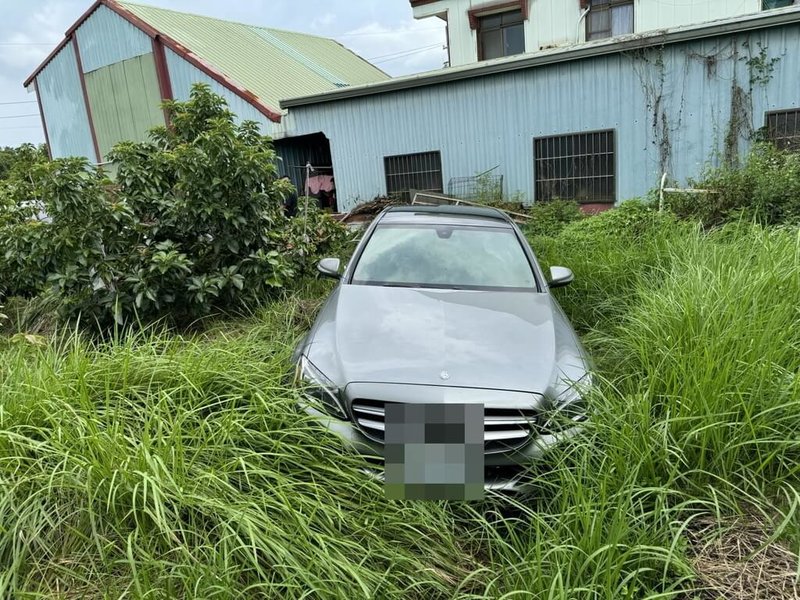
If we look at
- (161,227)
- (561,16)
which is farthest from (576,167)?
(161,227)

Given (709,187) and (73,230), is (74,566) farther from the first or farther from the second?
(709,187)

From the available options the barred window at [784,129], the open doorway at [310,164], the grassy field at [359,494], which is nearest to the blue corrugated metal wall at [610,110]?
the barred window at [784,129]

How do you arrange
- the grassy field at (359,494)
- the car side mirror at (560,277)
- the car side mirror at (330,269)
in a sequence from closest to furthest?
the grassy field at (359,494), the car side mirror at (560,277), the car side mirror at (330,269)

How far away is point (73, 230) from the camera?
173 inches

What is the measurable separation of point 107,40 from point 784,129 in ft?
55.9

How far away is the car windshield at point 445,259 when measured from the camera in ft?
11.4

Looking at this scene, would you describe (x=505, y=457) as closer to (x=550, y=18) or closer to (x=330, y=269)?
(x=330, y=269)

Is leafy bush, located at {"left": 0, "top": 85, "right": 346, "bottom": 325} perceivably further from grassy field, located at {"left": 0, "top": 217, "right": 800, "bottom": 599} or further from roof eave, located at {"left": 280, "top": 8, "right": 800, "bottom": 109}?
roof eave, located at {"left": 280, "top": 8, "right": 800, "bottom": 109}

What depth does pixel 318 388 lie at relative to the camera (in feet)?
8.32

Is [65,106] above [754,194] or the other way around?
above

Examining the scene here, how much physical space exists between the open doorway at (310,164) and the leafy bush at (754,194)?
7716 millimetres

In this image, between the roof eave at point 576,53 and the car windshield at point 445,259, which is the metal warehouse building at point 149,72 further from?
the car windshield at point 445,259

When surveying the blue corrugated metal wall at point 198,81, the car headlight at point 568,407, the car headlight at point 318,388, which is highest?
the blue corrugated metal wall at point 198,81

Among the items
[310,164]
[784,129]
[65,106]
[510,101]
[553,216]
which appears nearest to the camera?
[784,129]
